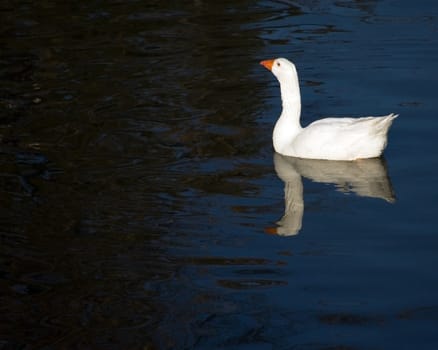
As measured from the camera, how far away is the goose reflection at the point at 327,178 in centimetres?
1015

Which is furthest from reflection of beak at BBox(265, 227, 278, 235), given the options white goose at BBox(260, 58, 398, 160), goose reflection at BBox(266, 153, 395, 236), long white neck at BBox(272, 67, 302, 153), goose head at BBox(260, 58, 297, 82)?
goose head at BBox(260, 58, 297, 82)

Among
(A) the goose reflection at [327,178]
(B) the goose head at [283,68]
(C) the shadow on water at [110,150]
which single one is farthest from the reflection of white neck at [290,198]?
(B) the goose head at [283,68]

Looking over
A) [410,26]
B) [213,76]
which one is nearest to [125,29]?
[213,76]

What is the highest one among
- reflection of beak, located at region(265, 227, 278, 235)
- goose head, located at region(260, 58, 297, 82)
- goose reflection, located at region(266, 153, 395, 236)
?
goose head, located at region(260, 58, 297, 82)

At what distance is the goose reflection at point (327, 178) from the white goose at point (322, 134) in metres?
0.08

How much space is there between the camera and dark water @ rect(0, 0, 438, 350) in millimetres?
8211

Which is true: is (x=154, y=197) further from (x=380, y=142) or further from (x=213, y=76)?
(x=213, y=76)

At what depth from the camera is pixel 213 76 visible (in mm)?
14414

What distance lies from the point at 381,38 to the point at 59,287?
7.98 m

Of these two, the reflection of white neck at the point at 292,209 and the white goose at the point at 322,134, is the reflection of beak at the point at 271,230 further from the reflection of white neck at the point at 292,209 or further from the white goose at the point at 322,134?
the white goose at the point at 322,134

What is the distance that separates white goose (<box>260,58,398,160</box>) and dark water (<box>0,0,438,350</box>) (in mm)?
166

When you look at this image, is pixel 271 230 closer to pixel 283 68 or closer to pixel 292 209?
pixel 292 209

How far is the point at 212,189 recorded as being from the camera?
34.8 ft

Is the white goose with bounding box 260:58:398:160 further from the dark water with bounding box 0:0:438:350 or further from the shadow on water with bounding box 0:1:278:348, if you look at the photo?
the shadow on water with bounding box 0:1:278:348
